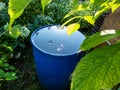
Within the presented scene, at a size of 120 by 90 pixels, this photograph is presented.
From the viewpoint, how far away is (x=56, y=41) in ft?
8.89

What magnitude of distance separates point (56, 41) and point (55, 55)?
28 centimetres

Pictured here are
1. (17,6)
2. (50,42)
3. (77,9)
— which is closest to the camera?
(17,6)

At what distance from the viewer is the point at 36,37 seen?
2.75m

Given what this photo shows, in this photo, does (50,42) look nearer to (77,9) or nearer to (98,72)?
(77,9)

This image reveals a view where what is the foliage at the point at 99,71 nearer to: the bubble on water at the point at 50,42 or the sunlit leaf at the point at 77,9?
the sunlit leaf at the point at 77,9

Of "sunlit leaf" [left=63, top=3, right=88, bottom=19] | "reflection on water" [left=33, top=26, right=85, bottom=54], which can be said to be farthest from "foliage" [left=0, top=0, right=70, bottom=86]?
"sunlit leaf" [left=63, top=3, right=88, bottom=19]

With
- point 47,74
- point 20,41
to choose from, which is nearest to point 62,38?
point 47,74

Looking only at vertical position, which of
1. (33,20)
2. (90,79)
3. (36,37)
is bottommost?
(33,20)

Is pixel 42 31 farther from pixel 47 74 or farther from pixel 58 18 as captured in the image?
pixel 58 18

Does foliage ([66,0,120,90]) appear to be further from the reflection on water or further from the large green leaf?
the reflection on water

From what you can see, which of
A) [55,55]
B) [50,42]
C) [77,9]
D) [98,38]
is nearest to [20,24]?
[50,42]

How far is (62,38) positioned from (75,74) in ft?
8.02

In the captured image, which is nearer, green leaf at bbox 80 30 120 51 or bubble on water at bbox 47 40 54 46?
green leaf at bbox 80 30 120 51

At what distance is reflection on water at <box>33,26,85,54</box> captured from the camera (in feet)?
8.65
